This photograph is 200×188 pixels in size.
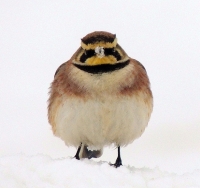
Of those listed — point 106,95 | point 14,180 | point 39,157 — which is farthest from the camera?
point 106,95

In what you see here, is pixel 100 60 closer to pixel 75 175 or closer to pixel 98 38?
pixel 98 38

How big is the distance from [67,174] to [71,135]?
5.75 ft

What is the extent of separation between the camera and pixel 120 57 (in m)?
9.42

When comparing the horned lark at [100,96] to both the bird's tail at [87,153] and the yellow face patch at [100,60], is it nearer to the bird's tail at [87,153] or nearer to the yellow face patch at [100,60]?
the yellow face patch at [100,60]

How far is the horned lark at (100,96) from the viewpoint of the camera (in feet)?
30.2

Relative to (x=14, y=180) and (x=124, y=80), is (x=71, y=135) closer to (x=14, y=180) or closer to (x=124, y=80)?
(x=124, y=80)

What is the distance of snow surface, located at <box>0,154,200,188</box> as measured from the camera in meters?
7.77

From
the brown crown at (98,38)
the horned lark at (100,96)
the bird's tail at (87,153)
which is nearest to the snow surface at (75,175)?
the horned lark at (100,96)

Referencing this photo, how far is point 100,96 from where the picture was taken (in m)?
9.21

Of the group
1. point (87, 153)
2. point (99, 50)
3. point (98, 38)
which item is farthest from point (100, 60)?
point (87, 153)

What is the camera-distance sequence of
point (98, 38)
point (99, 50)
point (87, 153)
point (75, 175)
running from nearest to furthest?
1. point (75, 175)
2. point (99, 50)
3. point (98, 38)
4. point (87, 153)

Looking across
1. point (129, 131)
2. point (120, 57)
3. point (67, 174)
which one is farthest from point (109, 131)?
point (67, 174)

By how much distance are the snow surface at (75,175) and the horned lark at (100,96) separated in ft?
3.39

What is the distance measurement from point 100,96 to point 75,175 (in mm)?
1494
